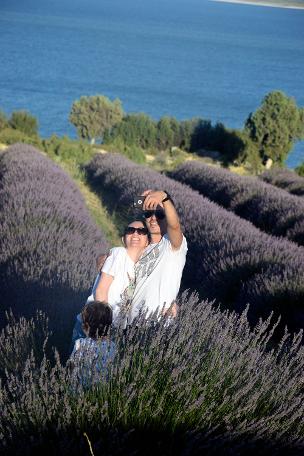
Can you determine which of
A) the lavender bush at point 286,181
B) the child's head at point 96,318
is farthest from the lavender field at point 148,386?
the lavender bush at point 286,181

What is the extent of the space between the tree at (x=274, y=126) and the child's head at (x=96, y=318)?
40794 millimetres

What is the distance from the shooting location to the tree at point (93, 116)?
2675 inches

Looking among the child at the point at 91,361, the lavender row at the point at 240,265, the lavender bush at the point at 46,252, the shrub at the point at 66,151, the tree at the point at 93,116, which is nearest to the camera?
the child at the point at 91,361

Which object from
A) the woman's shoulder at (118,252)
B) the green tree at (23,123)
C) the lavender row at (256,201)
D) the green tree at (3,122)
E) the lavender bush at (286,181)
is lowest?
the green tree at (3,122)

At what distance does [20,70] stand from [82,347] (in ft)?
513

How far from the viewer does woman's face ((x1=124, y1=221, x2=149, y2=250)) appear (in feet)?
12.9

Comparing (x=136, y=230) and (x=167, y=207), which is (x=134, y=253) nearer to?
(x=136, y=230)

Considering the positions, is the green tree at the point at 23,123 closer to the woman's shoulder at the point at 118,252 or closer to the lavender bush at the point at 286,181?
the lavender bush at the point at 286,181

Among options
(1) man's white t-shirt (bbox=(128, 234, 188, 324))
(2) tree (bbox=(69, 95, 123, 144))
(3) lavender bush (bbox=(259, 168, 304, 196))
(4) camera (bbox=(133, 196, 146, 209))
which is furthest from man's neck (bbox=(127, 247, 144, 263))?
(2) tree (bbox=(69, 95, 123, 144))

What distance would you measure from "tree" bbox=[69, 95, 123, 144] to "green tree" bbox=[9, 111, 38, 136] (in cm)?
2781

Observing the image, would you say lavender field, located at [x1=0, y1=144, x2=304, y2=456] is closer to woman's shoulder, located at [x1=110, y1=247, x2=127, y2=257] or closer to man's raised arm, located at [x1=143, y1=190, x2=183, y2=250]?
man's raised arm, located at [x1=143, y1=190, x2=183, y2=250]

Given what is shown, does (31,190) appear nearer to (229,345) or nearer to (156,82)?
(229,345)

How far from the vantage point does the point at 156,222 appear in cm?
385

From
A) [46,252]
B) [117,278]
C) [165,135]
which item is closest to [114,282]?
[117,278]
